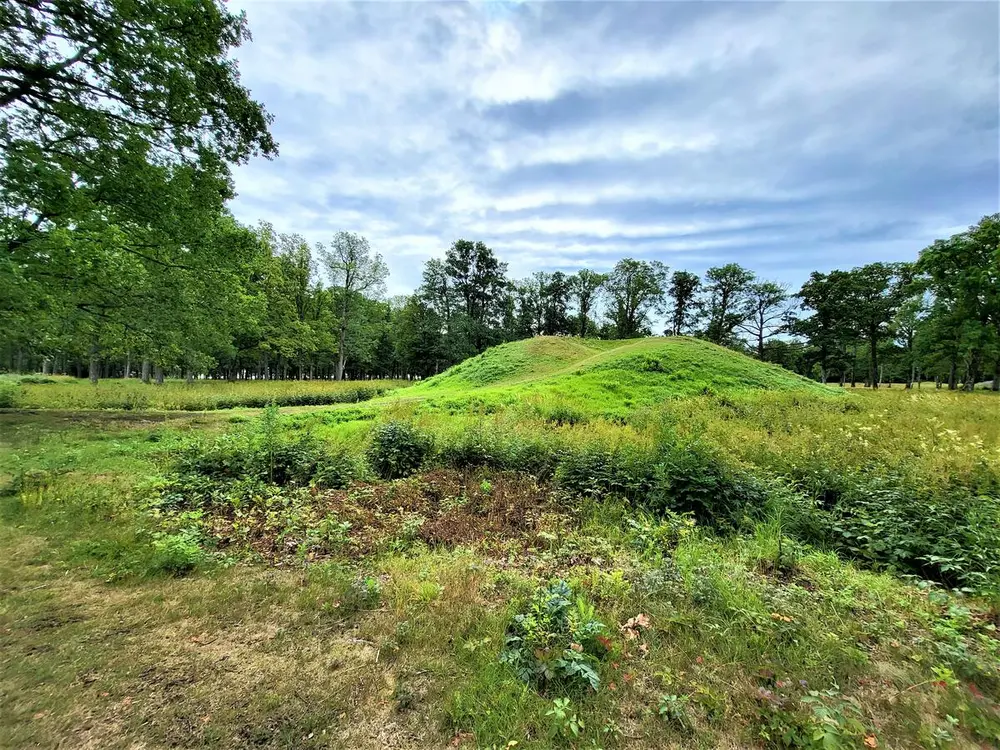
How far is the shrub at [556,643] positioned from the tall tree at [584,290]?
61.7 metres

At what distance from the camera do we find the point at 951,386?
35031 millimetres

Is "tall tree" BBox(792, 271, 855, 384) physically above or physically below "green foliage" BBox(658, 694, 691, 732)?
above

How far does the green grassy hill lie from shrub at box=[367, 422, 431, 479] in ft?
25.2

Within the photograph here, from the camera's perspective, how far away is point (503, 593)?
3900mm

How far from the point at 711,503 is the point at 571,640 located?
12.4 feet

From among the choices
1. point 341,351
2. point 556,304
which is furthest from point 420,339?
point 556,304

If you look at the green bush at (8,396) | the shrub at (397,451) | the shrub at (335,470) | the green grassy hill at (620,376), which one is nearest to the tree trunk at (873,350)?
the green grassy hill at (620,376)

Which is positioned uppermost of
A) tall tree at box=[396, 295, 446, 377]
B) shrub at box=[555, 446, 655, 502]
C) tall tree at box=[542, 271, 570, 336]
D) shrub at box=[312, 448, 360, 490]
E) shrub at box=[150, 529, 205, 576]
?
tall tree at box=[542, 271, 570, 336]

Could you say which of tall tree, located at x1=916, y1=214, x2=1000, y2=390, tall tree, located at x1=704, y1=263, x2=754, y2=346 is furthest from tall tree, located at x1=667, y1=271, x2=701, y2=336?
tall tree, located at x1=916, y1=214, x2=1000, y2=390

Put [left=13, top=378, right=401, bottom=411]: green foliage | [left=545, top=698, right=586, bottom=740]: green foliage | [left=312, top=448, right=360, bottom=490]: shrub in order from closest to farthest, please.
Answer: [left=545, top=698, right=586, bottom=740]: green foliage, [left=312, top=448, right=360, bottom=490]: shrub, [left=13, top=378, right=401, bottom=411]: green foliage

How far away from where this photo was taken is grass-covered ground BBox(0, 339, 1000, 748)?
8.10 ft

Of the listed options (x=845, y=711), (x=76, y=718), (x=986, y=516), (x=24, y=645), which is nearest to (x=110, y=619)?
(x=24, y=645)

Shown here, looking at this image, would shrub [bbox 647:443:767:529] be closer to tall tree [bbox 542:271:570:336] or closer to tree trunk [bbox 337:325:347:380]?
tree trunk [bbox 337:325:347:380]

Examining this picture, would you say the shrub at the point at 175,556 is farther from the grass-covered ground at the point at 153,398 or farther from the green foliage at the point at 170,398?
the grass-covered ground at the point at 153,398
